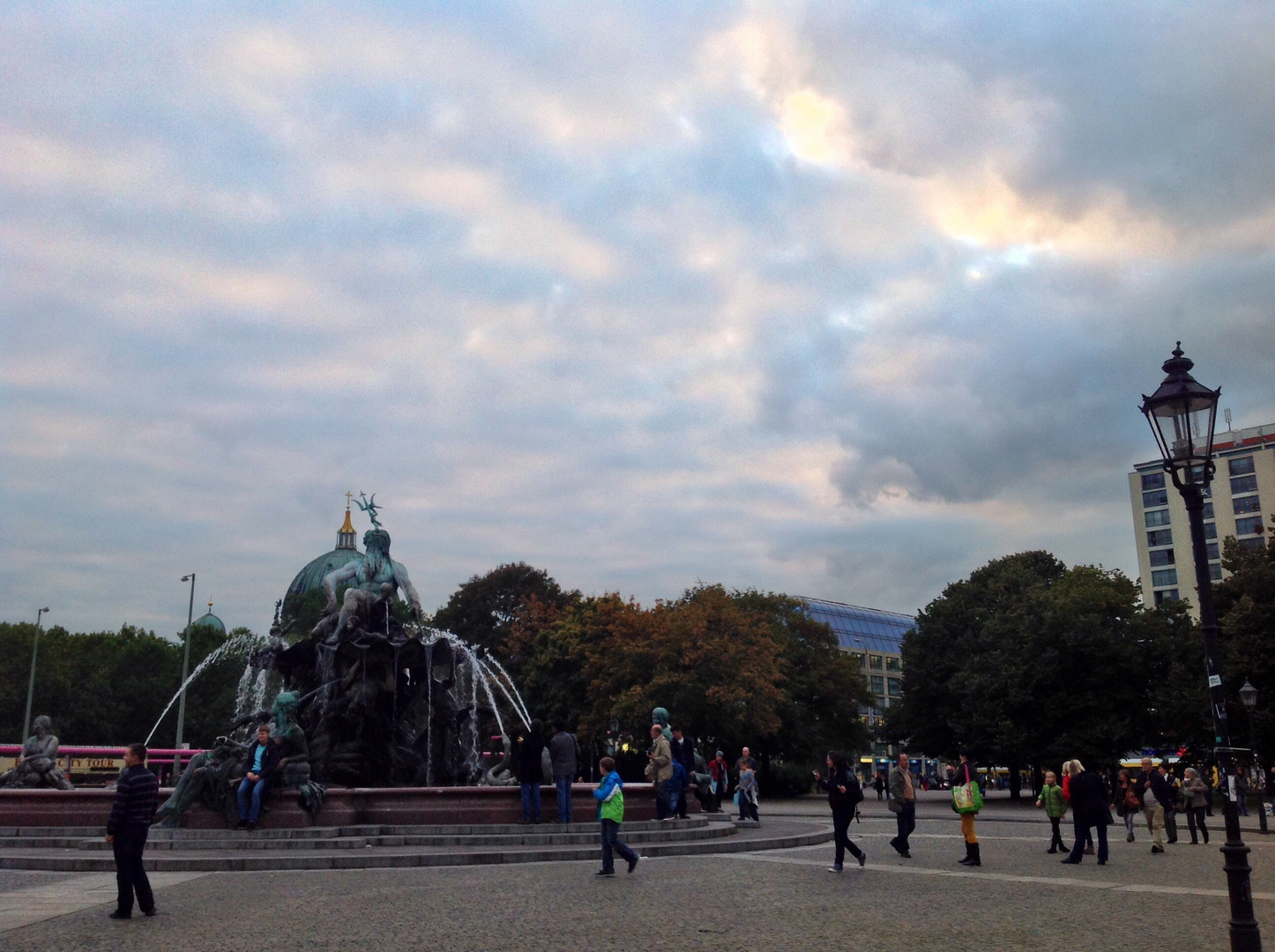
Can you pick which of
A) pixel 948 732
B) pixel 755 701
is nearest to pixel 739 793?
pixel 755 701

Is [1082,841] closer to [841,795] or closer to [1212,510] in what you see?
[841,795]

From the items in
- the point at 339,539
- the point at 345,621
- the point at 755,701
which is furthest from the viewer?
the point at 339,539

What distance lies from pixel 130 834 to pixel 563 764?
7869 millimetres

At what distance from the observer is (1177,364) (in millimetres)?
9766

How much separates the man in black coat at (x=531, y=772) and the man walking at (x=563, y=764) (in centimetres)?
25

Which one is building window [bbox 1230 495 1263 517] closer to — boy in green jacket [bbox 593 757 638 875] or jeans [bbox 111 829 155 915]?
boy in green jacket [bbox 593 757 638 875]

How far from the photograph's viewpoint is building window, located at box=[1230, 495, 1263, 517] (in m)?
97.3

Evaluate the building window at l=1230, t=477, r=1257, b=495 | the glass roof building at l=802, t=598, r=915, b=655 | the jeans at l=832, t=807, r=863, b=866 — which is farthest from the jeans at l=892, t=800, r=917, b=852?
the glass roof building at l=802, t=598, r=915, b=655

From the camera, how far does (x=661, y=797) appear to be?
18.7 m

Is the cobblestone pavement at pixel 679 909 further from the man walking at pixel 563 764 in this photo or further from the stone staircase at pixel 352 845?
the man walking at pixel 563 764

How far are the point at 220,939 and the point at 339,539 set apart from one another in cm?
11111

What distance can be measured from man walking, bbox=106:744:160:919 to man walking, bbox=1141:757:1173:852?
1588 centimetres

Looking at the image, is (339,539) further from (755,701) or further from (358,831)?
(358,831)

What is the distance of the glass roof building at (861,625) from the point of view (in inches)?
4796
